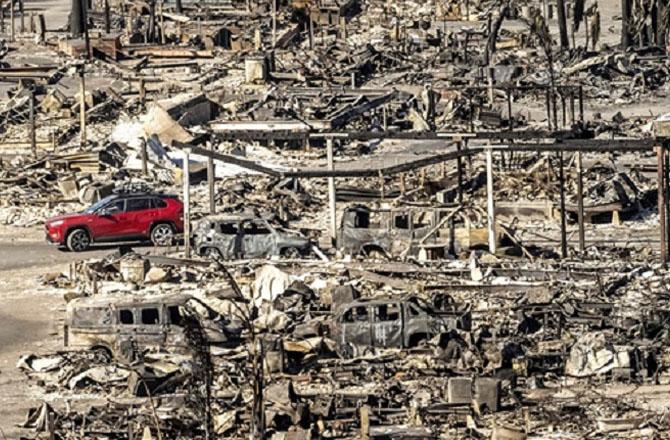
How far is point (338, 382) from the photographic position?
34406 millimetres

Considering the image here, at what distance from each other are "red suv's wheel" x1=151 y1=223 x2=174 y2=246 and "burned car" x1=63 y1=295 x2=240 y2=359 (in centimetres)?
914

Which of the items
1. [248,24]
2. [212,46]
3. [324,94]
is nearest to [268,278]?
[324,94]

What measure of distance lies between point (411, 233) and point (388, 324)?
754 cm

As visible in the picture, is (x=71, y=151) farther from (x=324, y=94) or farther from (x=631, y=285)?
(x=631, y=285)

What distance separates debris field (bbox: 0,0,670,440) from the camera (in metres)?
32.8

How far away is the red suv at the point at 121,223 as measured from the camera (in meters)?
46.1

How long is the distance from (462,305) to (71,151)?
2100 cm

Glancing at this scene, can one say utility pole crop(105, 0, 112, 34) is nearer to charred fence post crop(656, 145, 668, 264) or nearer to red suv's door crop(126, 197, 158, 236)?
red suv's door crop(126, 197, 158, 236)

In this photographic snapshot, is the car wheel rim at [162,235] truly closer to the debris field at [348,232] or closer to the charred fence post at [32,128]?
the debris field at [348,232]

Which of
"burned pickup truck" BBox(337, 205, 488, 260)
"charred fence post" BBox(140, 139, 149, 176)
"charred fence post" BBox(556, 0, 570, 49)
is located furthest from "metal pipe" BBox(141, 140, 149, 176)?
"charred fence post" BBox(556, 0, 570, 49)

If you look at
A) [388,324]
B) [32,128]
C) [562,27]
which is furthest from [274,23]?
[388,324]

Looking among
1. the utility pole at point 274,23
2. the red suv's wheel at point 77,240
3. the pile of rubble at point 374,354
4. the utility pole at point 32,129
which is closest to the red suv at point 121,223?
the red suv's wheel at point 77,240

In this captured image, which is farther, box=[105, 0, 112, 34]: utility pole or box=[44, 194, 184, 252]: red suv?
box=[105, 0, 112, 34]: utility pole

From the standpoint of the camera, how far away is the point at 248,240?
43750 millimetres
